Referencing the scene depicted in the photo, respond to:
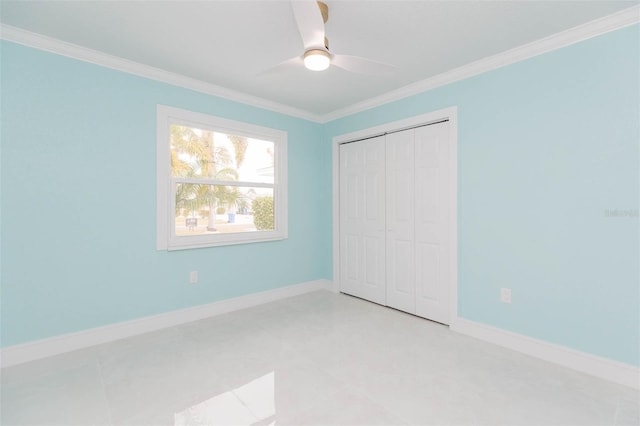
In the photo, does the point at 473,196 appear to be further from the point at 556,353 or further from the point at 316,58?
the point at 316,58

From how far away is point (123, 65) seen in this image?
281cm

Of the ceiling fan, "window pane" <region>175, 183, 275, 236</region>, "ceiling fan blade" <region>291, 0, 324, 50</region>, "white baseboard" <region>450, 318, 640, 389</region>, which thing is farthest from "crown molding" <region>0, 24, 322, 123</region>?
"white baseboard" <region>450, 318, 640, 389</region>

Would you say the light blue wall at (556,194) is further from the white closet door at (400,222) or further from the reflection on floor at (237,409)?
the reflection on floor at (237,409)

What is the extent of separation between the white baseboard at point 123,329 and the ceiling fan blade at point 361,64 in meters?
2.78

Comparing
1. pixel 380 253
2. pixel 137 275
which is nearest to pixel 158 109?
pixel 137 275

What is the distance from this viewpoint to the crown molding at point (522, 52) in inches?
84.3

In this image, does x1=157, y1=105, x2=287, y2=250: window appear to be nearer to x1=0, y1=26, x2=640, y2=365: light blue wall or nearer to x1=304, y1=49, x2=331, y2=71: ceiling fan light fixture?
x1=0, y1=26, x2=640, y2=365: light blue wall

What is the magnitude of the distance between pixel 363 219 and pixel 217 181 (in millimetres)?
1886

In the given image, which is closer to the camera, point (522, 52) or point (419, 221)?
point (522, 52)

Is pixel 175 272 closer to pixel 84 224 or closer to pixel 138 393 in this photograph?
pixel 84 224

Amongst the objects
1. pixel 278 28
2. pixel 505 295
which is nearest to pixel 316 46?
pixel 278 28

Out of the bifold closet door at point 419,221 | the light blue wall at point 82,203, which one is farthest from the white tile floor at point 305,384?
the bifold closet door at point 419,221

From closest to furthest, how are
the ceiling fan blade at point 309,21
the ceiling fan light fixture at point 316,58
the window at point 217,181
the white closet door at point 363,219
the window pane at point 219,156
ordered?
the ceiling fan blade at point 309,21
the ceiling fan light fixture at point 316,58
the window at point 217,181
the window pane at point 219,156
the white closet door at point 363,219

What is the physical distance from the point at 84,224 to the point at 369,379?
266cm
